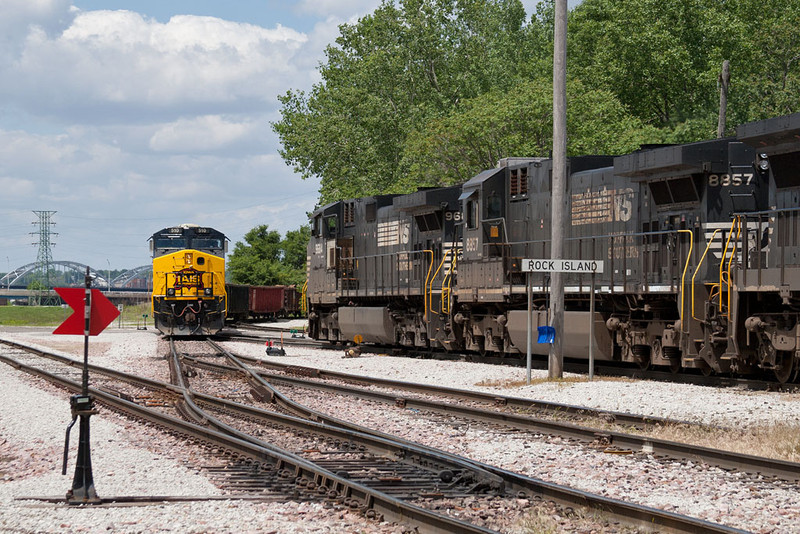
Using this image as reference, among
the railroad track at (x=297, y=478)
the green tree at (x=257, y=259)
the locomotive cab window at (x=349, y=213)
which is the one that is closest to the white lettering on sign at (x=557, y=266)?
the railroad track at (x=297, y=478)

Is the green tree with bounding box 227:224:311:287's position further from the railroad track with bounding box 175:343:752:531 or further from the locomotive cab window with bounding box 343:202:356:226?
the railroad track with bounding box 175:343:752:531

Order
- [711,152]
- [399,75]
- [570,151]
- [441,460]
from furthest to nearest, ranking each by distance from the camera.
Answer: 1. [399,75]
2. [570,151]
3. [711,152]
4. [441,460]

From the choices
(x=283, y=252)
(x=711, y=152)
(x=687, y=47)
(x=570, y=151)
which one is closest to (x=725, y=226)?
(x=711, y=152)

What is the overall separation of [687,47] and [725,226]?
32.3 m

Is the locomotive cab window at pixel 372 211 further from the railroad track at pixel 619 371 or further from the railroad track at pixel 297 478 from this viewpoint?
the railroad track at pixel 297 478

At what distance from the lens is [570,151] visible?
34312mm

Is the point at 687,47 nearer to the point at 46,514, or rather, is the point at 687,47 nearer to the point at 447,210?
the point at 447,210

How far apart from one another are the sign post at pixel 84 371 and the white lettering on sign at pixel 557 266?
756cm

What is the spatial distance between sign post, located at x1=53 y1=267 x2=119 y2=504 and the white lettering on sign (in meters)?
7.56

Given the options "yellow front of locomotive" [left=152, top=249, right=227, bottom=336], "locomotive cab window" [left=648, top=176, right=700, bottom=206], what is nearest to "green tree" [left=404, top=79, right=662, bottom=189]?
"yellow front of locomotive" [left=152, top=249, right=227, bottom=336]

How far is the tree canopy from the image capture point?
35.7 metres

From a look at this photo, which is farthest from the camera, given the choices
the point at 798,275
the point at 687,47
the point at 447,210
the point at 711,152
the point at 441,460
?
the point at 687,47

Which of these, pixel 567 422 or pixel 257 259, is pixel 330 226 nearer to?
pixel 567 422

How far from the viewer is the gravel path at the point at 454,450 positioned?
19.8ft
